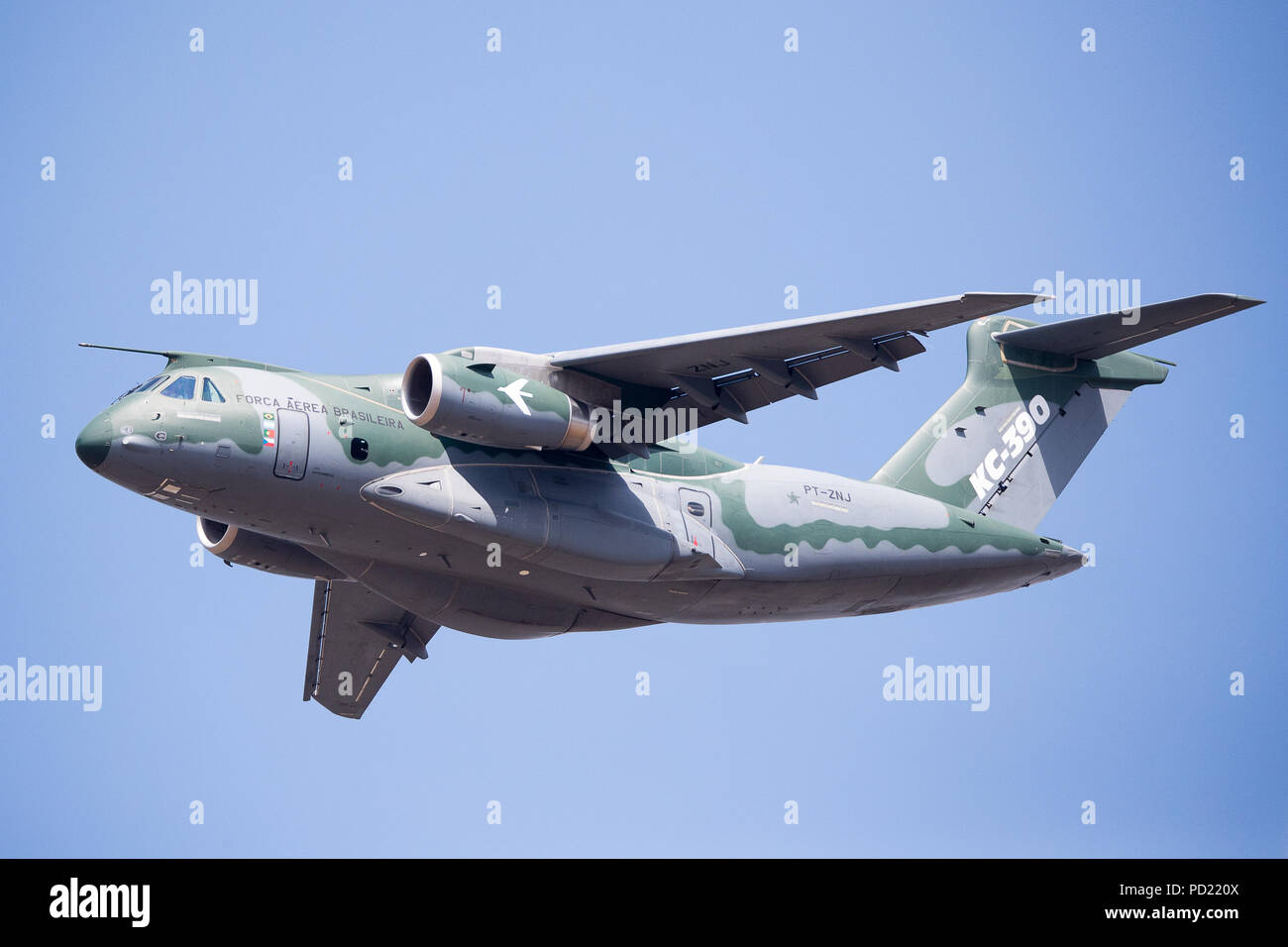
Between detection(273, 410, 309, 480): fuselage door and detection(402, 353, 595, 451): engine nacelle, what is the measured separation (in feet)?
3.03

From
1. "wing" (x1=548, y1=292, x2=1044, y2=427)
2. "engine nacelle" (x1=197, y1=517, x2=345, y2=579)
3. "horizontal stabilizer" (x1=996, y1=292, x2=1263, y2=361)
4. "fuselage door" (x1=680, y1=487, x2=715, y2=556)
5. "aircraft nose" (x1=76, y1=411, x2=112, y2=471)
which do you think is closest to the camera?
"aircraft nose" (x1=76, y1=411, x2=112, y2=471)

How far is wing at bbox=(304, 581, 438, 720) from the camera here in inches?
711

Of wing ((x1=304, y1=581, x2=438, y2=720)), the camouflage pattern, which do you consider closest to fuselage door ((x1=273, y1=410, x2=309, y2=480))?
the camouflage pattern

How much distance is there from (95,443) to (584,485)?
4222mm

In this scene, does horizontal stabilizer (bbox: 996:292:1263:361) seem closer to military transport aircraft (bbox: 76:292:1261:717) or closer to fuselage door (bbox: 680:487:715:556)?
military transport aircraft (bbox: 76:292:1261:717)

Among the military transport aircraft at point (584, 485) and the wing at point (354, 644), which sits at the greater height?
the military transport aircraft at point (584, 485)

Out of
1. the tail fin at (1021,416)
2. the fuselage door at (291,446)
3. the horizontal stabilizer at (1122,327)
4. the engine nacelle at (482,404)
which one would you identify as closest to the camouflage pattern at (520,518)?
the fuselage door at (291,446)

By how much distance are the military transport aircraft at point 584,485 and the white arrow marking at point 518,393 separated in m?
0.01

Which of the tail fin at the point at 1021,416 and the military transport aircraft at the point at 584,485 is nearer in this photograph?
the military transport aircraft at the point at 584,485

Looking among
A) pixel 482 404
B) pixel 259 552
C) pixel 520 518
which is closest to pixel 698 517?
pixel 520 518

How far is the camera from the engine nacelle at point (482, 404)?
13.4 meters

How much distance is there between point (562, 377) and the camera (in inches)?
568

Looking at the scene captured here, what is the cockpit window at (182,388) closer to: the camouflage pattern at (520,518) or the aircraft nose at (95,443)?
the camouflage pattern at (520,518)

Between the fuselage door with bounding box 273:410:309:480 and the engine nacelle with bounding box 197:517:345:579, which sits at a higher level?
the fuselage door with bounding box 273:410:309:480
